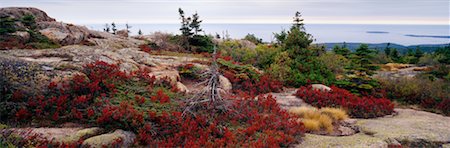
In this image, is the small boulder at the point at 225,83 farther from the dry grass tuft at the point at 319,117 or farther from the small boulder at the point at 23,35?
the small boulder at the point at 23,35

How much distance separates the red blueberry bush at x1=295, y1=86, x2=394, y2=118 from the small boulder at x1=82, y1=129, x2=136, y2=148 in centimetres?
669

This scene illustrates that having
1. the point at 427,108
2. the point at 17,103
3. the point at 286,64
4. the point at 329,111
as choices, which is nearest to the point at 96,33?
the point at 286,64

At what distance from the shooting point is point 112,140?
5848mm

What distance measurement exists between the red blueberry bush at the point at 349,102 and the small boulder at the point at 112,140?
6691 millimetres

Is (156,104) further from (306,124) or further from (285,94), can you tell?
(285,94)

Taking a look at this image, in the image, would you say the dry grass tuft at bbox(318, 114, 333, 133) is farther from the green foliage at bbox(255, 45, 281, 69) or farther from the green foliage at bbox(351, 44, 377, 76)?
the green foliage at bbox(255, 45, 281, 69)

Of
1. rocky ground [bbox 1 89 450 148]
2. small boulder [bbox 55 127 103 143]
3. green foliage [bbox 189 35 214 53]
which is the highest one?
green foliage [bbox 189 35 214 53]

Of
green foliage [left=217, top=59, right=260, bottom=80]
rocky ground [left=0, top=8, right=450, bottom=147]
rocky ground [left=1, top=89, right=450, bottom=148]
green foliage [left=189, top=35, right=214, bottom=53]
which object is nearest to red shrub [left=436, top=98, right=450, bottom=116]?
rocky ground [left=0, top=8, right=450, bottom=147]

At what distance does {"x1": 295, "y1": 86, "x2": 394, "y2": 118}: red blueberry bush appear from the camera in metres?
9.77

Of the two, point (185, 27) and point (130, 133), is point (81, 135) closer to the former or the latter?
point (130, 133)

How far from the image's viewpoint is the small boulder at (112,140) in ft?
18.5

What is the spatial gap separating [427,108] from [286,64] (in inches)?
235

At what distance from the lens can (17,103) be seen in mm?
6641

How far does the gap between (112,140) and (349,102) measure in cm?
790
